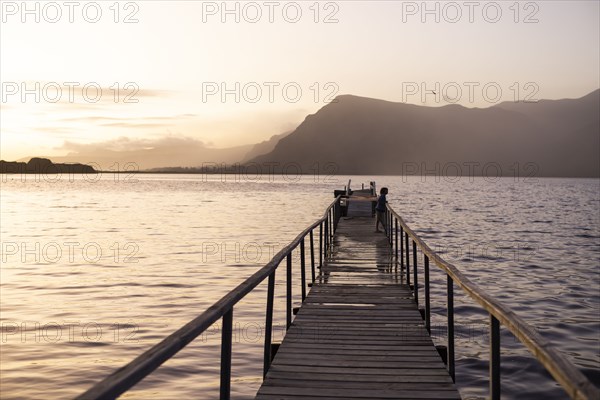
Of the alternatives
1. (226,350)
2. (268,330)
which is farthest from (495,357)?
(268,330)

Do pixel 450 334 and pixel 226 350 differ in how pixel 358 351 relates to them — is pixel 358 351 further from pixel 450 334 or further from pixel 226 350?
pixel 226 350

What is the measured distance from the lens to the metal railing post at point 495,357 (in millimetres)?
4441

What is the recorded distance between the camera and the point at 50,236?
3512 centimetres

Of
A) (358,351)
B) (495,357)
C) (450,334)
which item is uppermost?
(495,357)

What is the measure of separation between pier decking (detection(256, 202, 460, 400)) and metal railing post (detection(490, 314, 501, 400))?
0.82m

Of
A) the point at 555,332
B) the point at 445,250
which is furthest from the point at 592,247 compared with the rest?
the point at 555,332

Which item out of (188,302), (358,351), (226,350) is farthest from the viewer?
(188,302)

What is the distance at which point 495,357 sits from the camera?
4.59 metres

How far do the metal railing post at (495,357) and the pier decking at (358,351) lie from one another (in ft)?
2.69

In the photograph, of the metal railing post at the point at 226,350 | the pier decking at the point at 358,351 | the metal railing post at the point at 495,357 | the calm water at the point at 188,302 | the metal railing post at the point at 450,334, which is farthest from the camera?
the calm water at the point at 188,302

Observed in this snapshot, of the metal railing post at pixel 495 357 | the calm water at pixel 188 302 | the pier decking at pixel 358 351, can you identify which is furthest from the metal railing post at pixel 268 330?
the calm water at pixel 188 302

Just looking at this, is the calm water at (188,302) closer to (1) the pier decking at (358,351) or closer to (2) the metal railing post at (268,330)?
(1) the pier decking at (358,351)

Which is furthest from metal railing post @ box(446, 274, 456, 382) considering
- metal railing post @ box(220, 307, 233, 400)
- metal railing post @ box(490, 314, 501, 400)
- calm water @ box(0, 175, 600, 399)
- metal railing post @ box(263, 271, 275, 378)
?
calm water @ box(0, 175, 600, 399)

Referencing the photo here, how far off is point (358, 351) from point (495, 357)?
2.58 metres
